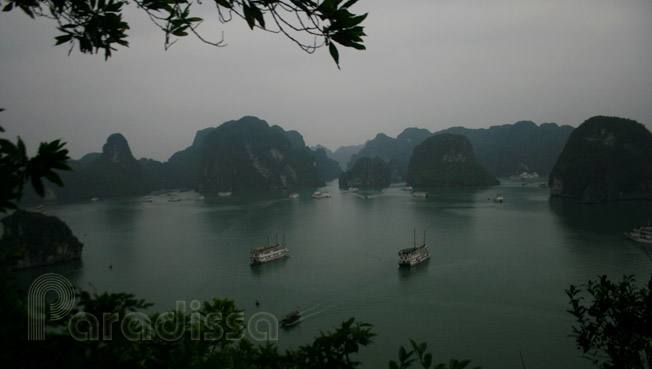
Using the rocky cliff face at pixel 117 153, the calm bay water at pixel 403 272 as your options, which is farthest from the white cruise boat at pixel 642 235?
the rocky cliff face at pixel 117 153

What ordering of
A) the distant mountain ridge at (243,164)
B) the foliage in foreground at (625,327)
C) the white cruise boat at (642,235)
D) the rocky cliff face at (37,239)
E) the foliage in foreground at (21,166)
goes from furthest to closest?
the distant mountain ridge at (243,164) → the white cruise boat at (642,235) → the rocky cliff face at (37,239) → the foliage in foreground at (625,327) → the foliage in foreground at (21,166)

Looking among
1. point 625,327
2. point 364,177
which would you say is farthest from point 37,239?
point 364,177

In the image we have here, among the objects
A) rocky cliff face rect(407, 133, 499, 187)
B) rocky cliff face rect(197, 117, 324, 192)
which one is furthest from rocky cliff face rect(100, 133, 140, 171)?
rocky cliff face rect(407, 133, 499, 187)

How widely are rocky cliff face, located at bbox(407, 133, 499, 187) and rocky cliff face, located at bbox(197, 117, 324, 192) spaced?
27711 mm

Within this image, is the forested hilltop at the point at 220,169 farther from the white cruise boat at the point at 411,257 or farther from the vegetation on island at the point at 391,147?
the white cruise boat at the point at 411,257

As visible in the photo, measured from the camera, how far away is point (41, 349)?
156 cm

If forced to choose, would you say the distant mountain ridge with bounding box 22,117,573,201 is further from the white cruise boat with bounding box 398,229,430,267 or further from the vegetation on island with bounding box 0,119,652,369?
the vegetation on island with bounding box 0,119,652,369

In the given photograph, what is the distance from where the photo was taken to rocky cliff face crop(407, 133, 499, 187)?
88125mm

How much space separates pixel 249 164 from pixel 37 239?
256 feet

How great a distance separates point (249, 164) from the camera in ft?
332

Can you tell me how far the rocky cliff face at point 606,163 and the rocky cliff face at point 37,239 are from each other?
56861 millimetres

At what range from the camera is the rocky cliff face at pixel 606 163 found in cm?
4794

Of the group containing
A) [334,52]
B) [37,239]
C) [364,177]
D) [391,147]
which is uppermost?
[391,147]

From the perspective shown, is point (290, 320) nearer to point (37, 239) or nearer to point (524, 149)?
point (37, 239)
